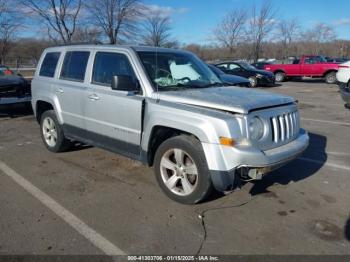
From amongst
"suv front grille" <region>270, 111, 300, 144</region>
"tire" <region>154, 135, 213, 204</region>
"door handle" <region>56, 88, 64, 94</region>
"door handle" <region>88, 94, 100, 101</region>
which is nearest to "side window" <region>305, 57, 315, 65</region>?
"suv front grille" <region>270, 111, 300, 144</region>

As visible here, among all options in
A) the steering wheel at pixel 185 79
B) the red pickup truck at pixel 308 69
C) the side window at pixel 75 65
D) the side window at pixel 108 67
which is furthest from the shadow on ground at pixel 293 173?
A: the red pickup truck at pixel 308 69

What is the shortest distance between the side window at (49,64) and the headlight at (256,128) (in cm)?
374

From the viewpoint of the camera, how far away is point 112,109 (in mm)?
4434

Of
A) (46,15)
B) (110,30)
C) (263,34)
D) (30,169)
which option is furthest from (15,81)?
(263,34)

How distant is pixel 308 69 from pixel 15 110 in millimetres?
18884

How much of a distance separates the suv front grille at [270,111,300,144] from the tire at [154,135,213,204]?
880mm

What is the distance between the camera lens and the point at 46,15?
21156mm

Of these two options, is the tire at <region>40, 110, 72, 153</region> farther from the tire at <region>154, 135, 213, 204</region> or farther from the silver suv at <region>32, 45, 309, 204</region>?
the tire at <region>154, 135, 213, 204</region>

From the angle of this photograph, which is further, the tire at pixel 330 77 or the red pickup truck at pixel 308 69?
the red pickup truck at pixel 308 69

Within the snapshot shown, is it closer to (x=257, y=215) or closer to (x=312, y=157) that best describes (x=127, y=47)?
(x=257, y=215)

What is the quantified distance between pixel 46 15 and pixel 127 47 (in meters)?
19.5

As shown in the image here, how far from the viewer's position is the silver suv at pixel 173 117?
3.39m

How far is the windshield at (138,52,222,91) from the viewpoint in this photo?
429cm

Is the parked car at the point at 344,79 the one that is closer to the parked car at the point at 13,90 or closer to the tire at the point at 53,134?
the tire at the point at 53,134
